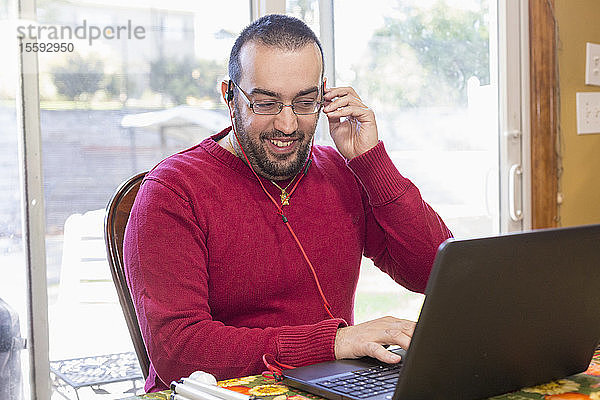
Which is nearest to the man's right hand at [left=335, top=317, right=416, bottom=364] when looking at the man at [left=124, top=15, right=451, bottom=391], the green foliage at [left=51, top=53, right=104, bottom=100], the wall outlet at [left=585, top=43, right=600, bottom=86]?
the man at [left=124, top=15, right=451, bottom=391]

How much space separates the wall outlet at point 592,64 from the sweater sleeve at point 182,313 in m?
2.12

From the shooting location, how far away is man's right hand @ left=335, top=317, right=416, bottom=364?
1.08 metres

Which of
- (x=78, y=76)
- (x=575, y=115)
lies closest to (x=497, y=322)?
(x=78, y=76)

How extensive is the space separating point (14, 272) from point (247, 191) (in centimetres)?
81

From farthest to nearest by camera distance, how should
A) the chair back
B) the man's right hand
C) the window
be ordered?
the window → the chair back → the man's right hand

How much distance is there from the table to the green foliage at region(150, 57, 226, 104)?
48.8 inches

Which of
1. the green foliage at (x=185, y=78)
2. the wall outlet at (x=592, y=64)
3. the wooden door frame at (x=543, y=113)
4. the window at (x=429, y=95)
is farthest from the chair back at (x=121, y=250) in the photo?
the wall outlet at (x=592, y=64)

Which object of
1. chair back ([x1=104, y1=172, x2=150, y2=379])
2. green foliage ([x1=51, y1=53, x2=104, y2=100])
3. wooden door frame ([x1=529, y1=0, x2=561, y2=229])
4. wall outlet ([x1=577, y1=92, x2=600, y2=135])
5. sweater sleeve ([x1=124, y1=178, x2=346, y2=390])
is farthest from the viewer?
wall outlet ([x1=577, y1=92, x2=600, y2=135])

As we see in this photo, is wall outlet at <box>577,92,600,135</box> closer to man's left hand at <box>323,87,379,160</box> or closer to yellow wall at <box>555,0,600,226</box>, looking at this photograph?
yellow wall at <box>555,0,600,226</box>

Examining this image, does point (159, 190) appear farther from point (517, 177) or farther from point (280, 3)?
point (517, 177)

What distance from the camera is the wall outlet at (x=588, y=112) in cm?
294

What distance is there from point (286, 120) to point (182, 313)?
0.44 m

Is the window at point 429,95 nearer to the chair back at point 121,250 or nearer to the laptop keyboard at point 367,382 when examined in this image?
the chair back at point 121,250

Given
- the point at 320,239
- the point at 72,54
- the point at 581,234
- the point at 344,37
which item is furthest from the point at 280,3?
the point at 581,234
